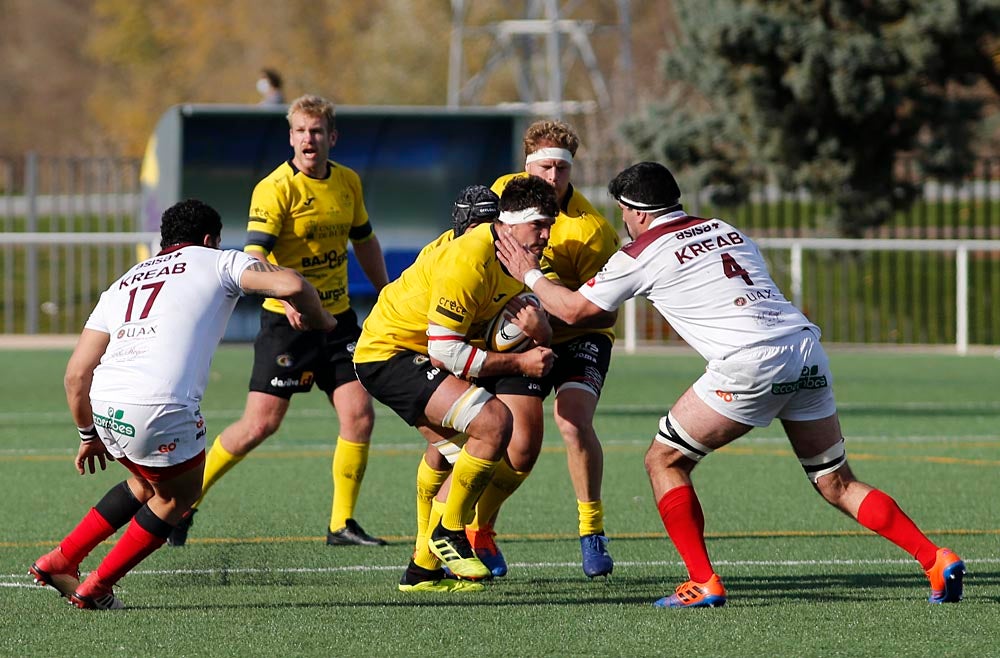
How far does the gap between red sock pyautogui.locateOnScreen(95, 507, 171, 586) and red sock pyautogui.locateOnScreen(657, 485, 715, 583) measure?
1.97m

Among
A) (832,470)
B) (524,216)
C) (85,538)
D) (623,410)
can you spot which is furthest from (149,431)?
(623,410)

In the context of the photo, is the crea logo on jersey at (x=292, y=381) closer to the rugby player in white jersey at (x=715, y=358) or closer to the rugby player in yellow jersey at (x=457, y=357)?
the rugby player in yellow jersey at (x=457, y=357)

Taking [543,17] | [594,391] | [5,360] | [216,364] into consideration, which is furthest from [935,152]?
[543,17]

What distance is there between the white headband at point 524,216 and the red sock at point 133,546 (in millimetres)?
1832

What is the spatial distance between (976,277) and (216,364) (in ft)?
42.0

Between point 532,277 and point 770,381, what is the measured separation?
40.3 inches

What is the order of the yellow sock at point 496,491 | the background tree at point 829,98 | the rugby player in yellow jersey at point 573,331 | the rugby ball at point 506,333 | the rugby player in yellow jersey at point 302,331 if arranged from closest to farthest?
1. the rugby ball at point 506,333
2. the yellow sock at point 496,491
3. the rugby player in yellow jersey at point 573,331
4. the rugby player in yellow jersey at point 302,331
5. the background tree at point 829,98

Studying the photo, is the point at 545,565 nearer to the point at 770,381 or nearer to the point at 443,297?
the point at 443,297

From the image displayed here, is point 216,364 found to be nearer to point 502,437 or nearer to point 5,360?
point 5,360

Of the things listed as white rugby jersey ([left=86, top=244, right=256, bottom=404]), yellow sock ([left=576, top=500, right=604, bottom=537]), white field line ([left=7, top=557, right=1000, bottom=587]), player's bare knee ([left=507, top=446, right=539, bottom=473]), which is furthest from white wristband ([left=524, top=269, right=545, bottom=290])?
white field line ([left=7, top=557, right=1000, bottom=587])

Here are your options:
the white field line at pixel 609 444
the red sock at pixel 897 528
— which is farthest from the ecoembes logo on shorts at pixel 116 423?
the white field line at pixel 609 444

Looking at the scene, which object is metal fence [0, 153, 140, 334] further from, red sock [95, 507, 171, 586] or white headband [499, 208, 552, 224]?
white headband [499, 208, 552, 224]

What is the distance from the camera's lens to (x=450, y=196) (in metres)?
20.8

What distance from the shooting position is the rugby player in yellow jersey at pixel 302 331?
852 centimetres
